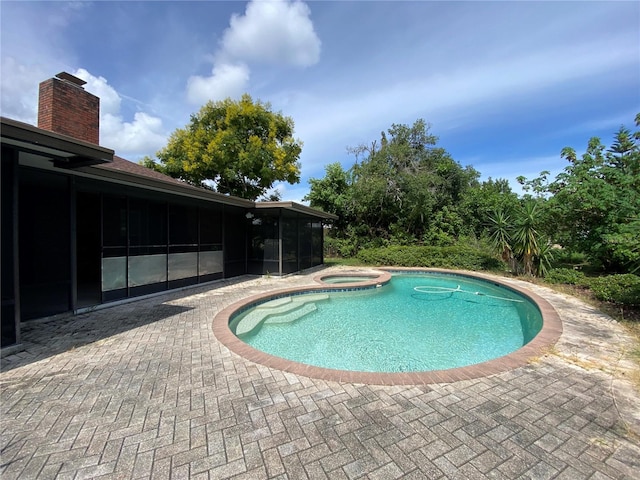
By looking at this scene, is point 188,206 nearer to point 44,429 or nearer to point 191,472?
point 44,429

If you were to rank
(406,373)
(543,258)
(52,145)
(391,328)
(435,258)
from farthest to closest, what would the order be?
(435,258), (543,258), (391,328), (52,145), (406,373)

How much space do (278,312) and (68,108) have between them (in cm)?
748

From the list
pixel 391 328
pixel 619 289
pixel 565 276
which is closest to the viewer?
pixel 391 328

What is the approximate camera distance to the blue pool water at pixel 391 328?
15.6 ft

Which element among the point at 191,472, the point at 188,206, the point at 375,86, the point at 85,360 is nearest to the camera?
the point at 191,472

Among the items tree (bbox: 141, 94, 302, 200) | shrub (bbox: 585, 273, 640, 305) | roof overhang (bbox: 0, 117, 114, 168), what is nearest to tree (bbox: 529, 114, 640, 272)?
shrub (bbox: 585, 273, 640, 305)

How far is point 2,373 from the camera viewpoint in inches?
127

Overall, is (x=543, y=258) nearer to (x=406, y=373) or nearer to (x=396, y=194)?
(x=396, y=194)

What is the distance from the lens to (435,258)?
13.7 metres

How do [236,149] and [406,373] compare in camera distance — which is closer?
[406,373]

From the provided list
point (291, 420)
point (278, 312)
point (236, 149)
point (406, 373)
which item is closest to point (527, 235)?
point (278, 312)

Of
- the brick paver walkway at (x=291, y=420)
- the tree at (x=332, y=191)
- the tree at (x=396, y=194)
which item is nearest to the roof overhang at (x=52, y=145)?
the brick paver walkway at (x=291, y=420)

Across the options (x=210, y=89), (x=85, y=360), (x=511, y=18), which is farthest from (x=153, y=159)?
(x=511, y=18)

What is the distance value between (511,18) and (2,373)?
11171 mm
